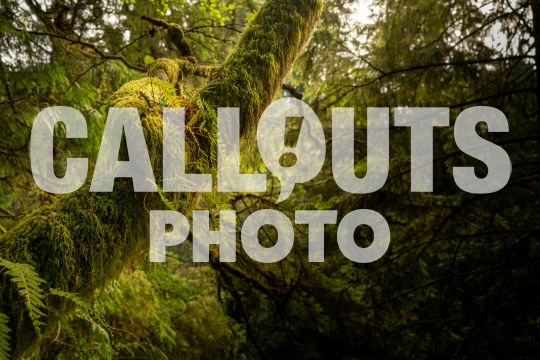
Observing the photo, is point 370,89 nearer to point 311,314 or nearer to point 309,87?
point 309,87

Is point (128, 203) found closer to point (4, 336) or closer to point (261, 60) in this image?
point (4, 336)

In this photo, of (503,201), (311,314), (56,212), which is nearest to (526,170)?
(503,201)

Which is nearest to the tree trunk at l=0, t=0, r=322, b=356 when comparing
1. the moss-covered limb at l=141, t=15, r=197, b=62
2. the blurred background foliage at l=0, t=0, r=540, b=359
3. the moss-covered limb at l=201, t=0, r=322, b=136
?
the moss-covered limb at l=201, t=0, r=322, b=136

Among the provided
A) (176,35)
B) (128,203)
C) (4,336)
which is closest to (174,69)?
(176,35)

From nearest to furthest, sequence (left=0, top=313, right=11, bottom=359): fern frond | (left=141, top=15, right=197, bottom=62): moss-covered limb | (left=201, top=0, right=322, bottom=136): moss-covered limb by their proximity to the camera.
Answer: (left=0, top=313, right=11, bottom=359): fern frond → (left=201, top=0, right=322, bottom=136): moss-covered limb → (left=141, top=15, right=197, bottom=62): moss-covered limb

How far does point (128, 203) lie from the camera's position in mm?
1320

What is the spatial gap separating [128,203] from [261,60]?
3.47 feet

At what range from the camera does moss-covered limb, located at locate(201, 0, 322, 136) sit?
66.7 inches

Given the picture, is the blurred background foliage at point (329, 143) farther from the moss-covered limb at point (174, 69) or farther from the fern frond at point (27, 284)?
the fern frond at point (27, 284)

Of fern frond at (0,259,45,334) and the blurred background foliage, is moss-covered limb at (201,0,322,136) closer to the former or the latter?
fern frond at (0,259,45,334)

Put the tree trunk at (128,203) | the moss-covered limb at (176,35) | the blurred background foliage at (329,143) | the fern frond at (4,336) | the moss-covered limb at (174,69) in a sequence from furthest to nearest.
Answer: the blurred background foliage at (329,143) < the moss-covered limb at (176,35) < the moss-covered limb at (174,69) < the tree trunk at (128,203) < the fern frond at (4,336)

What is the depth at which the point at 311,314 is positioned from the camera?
4.26 m

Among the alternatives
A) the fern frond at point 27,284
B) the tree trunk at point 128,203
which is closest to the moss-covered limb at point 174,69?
the tree trunk at point 128,203

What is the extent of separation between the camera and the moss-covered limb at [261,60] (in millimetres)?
1693
